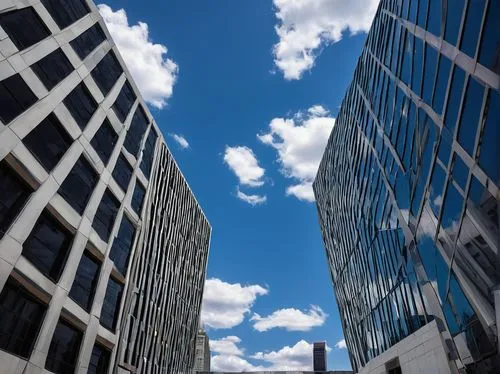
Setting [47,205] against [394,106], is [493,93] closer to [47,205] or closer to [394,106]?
[394,106]

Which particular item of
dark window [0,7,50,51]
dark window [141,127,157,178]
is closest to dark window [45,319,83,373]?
dark window [0,7,50,51]

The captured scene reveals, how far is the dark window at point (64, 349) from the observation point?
22.0 m

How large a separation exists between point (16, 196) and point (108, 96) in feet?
42.9

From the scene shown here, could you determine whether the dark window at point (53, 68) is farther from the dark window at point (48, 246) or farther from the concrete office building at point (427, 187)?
the concrete office building at point (427, 187)

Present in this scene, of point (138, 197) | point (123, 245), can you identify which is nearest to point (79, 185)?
point (123, 245)

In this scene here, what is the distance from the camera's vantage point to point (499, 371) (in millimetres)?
16609

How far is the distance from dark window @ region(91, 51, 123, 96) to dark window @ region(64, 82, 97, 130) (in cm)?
204

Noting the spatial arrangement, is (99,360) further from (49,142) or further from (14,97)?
(14,97)

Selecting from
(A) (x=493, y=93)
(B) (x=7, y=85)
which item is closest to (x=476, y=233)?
(A) (x=493, y=93)

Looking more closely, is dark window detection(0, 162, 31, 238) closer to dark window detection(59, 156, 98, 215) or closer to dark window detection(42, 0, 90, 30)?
dark window detection(59, 156, 98, 215)

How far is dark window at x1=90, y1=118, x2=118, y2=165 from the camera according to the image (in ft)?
95.6

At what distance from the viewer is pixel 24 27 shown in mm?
22594

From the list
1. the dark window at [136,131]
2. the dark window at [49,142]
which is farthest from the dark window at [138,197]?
the dark window at [49,142]

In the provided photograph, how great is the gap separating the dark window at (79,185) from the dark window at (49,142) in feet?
4.89
